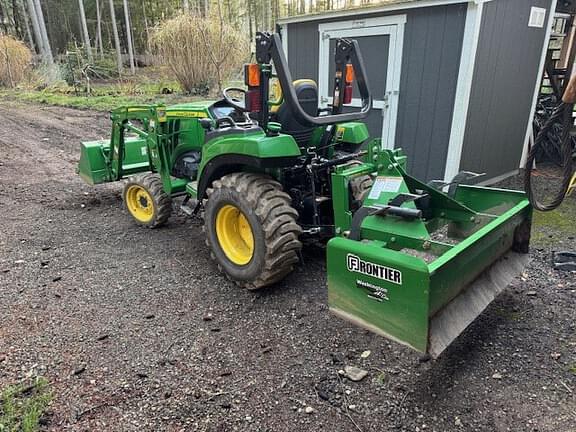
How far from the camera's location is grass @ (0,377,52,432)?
1.99 metres

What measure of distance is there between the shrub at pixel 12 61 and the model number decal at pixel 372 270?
16816 millimetres

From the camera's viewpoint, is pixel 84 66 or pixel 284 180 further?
pixel 84 66

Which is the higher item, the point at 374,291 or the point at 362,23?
the point at 362,23

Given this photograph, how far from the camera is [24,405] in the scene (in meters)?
2.11

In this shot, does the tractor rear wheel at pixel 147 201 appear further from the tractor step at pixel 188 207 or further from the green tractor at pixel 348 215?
the green tractor at pixel 348 215

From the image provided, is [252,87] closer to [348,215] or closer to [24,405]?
[348,215]

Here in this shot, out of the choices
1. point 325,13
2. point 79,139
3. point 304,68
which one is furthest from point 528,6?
point 79,139

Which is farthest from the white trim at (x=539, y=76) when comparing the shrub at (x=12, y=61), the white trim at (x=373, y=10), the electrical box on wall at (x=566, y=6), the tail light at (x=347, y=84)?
the shrub at (x=12, y=61)

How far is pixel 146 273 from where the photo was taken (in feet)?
11.4

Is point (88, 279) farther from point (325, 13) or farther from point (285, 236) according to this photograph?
point (325, 13)

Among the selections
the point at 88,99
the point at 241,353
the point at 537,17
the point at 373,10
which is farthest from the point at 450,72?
the point at 88,99

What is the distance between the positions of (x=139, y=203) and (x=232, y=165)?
66.6 inches

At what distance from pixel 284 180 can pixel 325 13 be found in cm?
360

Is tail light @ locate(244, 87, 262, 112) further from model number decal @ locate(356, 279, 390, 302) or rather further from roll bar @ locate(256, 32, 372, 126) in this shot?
model number decal @ locate(356, 279, 390, 302)
